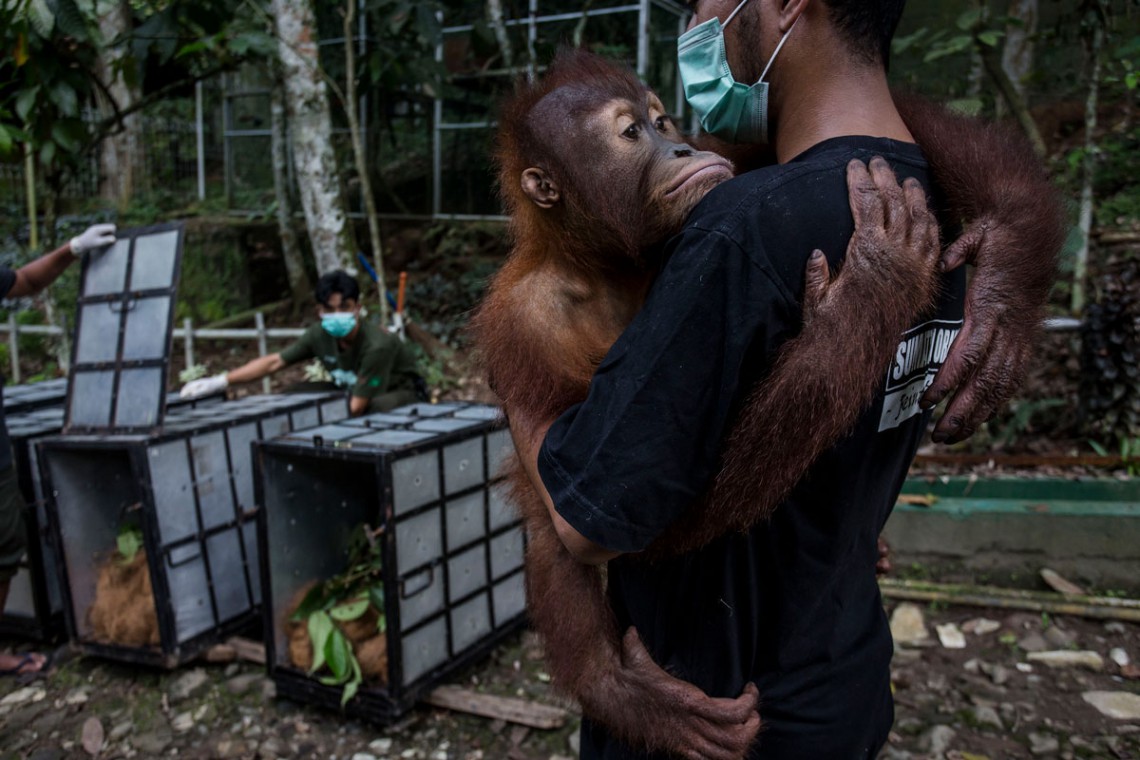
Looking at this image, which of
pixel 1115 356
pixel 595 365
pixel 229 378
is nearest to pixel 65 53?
pixel 229 378

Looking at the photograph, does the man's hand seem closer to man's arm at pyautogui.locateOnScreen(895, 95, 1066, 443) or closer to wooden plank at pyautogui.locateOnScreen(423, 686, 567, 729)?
man's arm at pyautogui.locateOnScreen(895, 95, 1066, 443)

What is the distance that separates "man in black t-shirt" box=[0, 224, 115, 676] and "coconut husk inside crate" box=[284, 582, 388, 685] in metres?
1.27

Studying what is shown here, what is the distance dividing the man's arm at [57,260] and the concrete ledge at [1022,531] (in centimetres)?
371

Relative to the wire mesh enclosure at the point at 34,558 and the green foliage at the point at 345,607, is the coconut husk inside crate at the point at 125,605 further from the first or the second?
the green foliage at the point at 345,607

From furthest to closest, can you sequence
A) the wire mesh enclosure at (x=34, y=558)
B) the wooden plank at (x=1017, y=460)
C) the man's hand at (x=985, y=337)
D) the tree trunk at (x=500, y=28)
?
the tree trunk at (x=500, y=28), the wooden plank at (x=1017, y=460), the wire mesh enclosure at (x=34, y=558), the man's hand at (x=985, y=337)

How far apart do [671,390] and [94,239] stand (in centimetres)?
355

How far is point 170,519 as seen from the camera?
358cm

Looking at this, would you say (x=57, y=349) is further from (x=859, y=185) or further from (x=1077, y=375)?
(x=859, y=185)

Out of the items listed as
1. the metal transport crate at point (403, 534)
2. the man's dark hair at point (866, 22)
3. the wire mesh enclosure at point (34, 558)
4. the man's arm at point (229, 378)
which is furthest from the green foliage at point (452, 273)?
the man's dark hair at point (866, 22)

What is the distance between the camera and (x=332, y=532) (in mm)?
3777

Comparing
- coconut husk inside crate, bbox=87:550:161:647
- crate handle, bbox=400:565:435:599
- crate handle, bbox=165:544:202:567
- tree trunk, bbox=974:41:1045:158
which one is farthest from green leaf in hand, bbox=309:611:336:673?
tree trunk, bbox=974:41:1045:158

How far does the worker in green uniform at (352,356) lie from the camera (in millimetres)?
5121

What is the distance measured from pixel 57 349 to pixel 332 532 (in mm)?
6298

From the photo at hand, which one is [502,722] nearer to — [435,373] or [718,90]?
[718,90]
